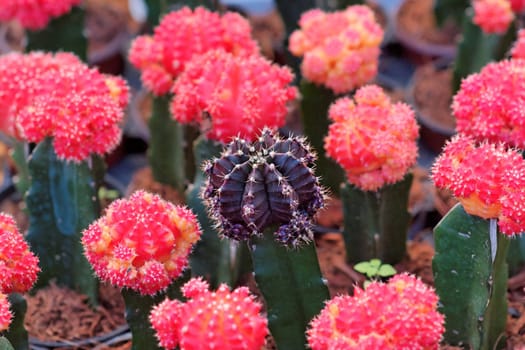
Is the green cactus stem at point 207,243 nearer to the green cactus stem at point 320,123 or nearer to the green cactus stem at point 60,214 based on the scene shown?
the green cactus stem at point 60,214

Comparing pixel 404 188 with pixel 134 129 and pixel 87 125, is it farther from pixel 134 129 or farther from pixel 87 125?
pixel 134 129

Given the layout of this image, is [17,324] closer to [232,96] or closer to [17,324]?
[17,324]

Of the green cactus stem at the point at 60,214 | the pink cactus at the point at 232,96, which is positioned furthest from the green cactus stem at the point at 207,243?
the green cactus stem at the point at 60,214

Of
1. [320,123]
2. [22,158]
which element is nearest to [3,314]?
[22,158]

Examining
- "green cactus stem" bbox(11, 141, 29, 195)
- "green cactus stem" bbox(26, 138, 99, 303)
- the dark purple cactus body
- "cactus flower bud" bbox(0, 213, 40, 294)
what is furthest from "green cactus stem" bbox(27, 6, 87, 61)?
the dark purple cactus body

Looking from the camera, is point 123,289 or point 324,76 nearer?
point 123,289

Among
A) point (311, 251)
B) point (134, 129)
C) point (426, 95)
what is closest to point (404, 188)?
point (311, 251)
